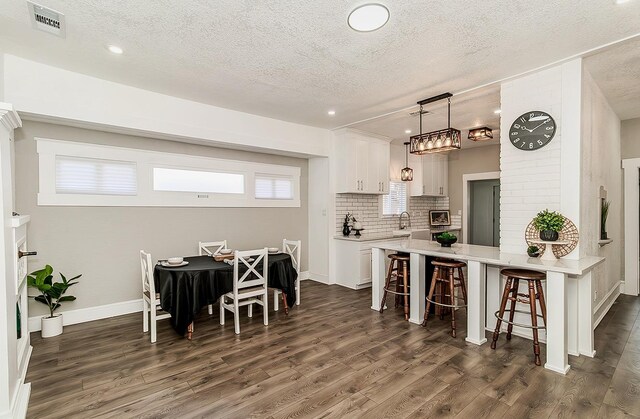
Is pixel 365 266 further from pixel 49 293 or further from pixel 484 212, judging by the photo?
pixel 49 293

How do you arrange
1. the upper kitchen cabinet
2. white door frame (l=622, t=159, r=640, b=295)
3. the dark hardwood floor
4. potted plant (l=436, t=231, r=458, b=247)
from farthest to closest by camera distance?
the upper kitchen cabinet < white door frame (l=622, t=159, r=640, b=295) < potted plant (l=436, t=231, r=458, b=247) < the dark hardwood floor

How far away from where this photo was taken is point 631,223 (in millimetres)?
4887

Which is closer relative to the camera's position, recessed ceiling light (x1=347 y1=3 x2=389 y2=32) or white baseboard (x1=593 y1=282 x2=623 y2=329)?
recessed ceiling light (x1=347 y1=3 x2=389 y2=32)

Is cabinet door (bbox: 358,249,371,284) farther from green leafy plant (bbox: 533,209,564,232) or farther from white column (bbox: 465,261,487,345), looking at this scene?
green leafy plant (bbox: 533,209,564,232)

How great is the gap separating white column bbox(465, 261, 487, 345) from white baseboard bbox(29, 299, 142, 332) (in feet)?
13.0

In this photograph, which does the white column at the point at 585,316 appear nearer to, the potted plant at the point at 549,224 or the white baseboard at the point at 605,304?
the potted plant at the point at 549,224

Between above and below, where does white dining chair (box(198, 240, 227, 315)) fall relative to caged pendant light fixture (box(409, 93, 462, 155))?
below

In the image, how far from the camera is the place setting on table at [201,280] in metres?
3.23

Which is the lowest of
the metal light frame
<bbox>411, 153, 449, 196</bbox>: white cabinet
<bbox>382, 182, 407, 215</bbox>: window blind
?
<bbox>382, 182, 407, 215</bbox>: window blind

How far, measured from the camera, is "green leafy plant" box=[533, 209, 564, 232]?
290 cm

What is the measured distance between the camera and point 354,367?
8.93ft

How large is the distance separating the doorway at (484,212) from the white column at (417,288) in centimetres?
407

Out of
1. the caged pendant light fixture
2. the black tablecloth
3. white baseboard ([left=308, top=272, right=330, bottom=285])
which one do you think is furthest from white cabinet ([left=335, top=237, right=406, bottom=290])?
the black tablecloth

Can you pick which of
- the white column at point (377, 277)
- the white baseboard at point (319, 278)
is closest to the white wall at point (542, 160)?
the white column at point (377, 277)
